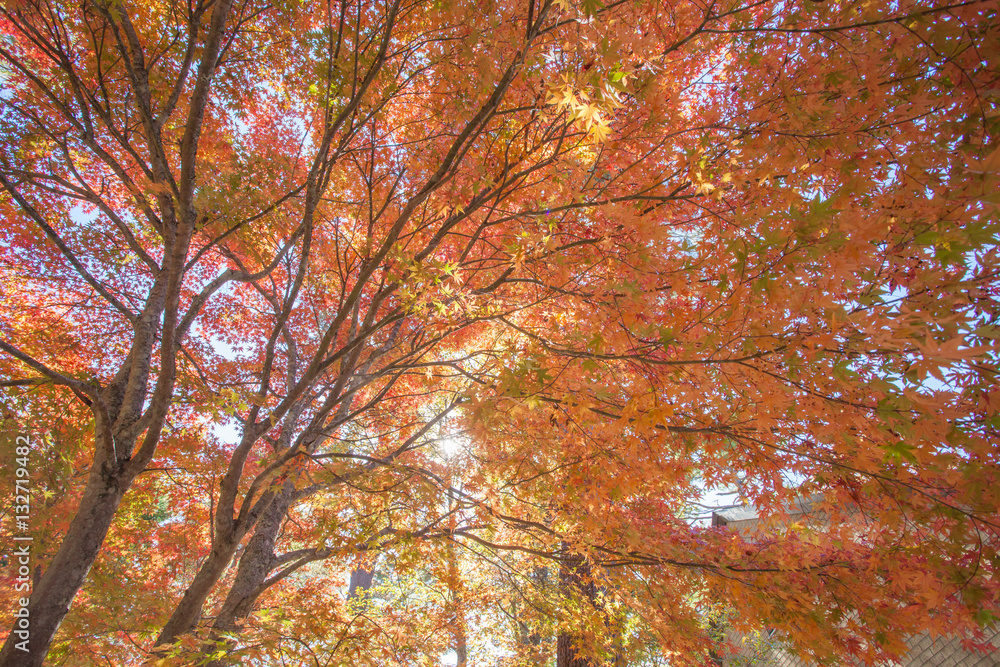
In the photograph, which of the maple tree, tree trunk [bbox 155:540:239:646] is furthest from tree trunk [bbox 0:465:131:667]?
tree trunk [bbox 155:540:239:646]

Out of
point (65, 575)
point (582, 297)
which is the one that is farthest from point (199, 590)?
point (582, 297)

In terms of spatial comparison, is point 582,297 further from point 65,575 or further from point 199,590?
point 65,575

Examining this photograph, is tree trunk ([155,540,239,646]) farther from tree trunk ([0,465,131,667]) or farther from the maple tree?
tree trunk ([0,465,131,667])

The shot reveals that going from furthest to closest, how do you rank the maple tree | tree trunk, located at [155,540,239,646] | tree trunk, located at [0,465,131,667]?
tree trunk, located at [155,540,239,646] → tree trunk, located at [0,465,131,667] → the maple tree

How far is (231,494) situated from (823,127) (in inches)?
182

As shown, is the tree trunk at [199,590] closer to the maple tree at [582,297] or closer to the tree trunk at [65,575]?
the maple tree at [582,297]

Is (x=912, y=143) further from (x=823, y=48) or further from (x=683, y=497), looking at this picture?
(x=683, y=497)

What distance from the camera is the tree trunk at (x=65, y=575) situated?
275 centimetres

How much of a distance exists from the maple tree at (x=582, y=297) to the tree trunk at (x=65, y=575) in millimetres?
24

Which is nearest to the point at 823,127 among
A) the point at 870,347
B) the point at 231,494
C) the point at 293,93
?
the point at 870,347

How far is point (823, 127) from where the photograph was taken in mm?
Result: 1983

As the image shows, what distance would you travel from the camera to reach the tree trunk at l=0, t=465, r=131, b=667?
275 centimetres

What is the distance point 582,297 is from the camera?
8.71ft

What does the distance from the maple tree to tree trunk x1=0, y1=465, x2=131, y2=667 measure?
2cm
